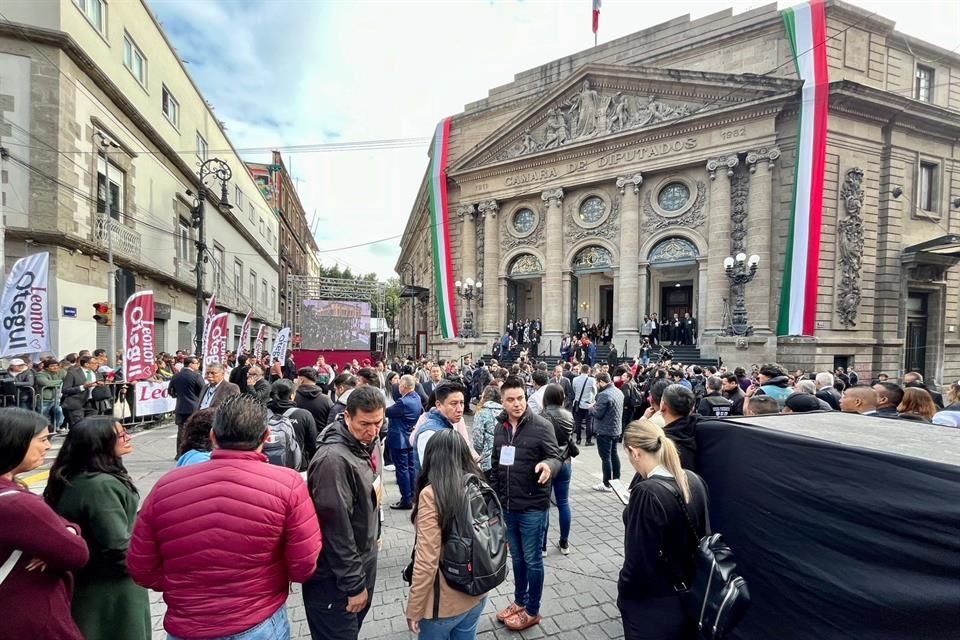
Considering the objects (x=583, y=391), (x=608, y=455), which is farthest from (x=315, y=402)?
(x=583, y=391)

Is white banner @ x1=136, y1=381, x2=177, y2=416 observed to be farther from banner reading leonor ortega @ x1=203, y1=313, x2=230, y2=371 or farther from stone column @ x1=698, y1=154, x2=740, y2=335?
stone column @ x1=698, y1=154, x2=740, y2=335

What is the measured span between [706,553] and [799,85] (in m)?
20.5

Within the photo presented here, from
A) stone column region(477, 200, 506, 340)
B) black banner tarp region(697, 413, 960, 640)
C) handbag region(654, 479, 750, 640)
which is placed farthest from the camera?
stone column region(477, 200, 506, 340)

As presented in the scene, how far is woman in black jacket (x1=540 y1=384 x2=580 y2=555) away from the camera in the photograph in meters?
4.54

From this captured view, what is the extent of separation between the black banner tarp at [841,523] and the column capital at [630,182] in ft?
61.8

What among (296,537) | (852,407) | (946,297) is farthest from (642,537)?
(946,297)

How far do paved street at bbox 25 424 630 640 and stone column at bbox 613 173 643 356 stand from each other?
1469 cm

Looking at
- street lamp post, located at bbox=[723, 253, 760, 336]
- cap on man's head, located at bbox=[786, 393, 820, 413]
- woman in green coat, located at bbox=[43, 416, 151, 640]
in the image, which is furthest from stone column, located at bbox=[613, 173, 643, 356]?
woman in green coat, located at bbox=[43, 416, 151, 640]

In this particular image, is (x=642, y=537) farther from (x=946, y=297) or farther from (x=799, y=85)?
(x=946, y=297)

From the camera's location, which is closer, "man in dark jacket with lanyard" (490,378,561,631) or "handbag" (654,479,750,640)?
"handbag" (654,479,750,640)

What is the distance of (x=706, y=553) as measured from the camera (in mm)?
2146

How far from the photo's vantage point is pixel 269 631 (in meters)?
1.95

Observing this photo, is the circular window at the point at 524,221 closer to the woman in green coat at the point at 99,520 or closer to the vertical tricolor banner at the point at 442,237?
the vertical tricolor banner at the point at 442,237

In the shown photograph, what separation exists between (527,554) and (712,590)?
5.29ft
